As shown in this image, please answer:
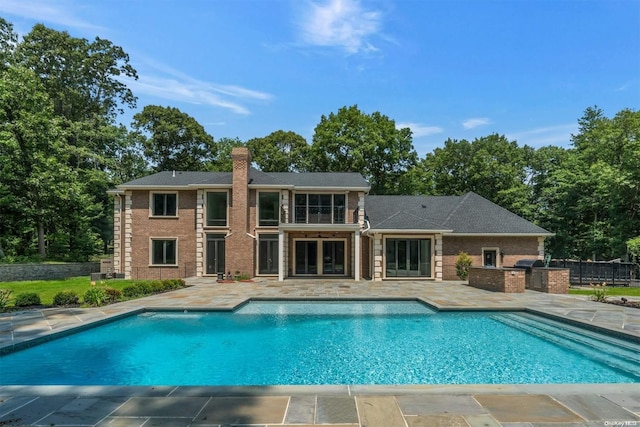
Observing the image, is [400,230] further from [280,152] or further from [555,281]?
[280,152]

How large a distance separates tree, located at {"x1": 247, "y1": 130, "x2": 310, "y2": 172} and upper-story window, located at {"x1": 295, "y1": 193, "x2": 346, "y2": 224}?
18094mm

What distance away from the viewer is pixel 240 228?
2119 centimetres

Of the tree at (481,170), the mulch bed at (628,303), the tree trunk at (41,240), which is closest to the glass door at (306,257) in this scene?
the mulch bed at (628,303)

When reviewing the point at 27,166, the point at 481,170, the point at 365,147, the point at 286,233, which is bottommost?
the point at 286,233

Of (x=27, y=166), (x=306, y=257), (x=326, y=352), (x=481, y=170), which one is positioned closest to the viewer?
(x=326, y=352)

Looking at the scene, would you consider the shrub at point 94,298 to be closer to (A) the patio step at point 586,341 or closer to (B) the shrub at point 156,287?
(B) the shrub at point 156,287

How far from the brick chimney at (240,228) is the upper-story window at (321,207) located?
312 centimetres

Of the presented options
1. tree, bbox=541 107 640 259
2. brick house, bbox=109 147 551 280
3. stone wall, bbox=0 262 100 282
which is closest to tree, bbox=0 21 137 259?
stone wall, bbox=0 262 100 282

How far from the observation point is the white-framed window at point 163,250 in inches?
873

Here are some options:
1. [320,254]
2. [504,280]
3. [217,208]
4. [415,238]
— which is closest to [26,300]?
[217,208]

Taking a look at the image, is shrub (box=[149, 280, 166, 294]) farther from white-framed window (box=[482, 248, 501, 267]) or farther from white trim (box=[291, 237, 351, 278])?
white-framed window (box=[482, 248, 501, 267])

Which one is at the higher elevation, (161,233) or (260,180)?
(260,180)

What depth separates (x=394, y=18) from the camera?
1266 cm

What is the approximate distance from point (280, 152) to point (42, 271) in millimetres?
24825
